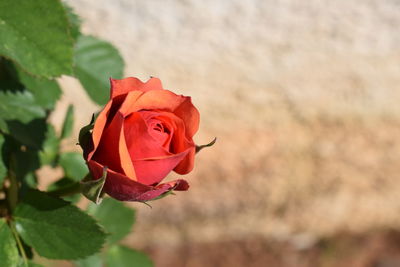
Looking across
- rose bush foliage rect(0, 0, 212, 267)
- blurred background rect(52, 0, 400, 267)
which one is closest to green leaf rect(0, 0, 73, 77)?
rose bush foliage rect(0, 0, 212, 267)

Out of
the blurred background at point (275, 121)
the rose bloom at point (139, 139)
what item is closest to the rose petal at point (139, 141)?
→ the rose bloom at point (139, 139)

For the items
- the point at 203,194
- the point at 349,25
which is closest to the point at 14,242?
the point at 349,25

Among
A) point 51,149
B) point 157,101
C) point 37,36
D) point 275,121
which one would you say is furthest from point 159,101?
point 275,121

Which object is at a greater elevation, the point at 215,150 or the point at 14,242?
the point at 215,150

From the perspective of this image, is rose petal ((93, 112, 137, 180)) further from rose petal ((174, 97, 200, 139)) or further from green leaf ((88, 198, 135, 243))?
green leaf ((88, 198, 135, 243))

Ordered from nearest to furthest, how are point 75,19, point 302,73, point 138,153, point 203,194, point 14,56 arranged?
point 138,153, point 14,56, point 75,19, point 302,73, point 203,194

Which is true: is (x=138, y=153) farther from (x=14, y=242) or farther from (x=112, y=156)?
(x=14, y=242)

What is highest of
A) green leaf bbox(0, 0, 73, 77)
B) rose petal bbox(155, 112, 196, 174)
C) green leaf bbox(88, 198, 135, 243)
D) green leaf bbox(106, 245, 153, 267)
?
green leaf bbox(88, 198, 135, 243)
